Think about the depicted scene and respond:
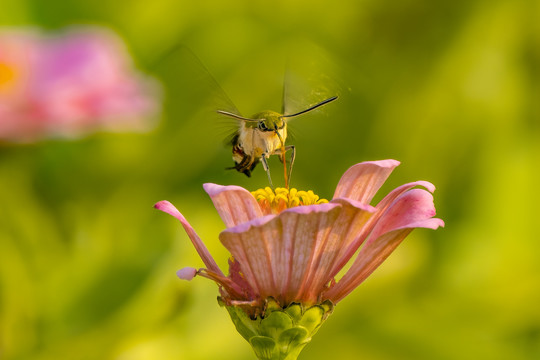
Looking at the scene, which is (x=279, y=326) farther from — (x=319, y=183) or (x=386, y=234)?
(x=319, y=183)

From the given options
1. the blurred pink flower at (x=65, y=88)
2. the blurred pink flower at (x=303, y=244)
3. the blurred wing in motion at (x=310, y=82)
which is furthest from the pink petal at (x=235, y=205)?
the blurred pink flower at (x=65, y=88)

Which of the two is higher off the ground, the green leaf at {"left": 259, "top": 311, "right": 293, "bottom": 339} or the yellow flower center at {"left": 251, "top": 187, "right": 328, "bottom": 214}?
the yellow flower center at {"left": 251, "top": 187, "right": 328, "bottom": 214}

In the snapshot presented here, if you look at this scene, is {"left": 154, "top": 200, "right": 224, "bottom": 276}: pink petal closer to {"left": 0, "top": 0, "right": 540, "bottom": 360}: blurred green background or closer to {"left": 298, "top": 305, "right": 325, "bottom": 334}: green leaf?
{"left": 298, "top": 305, "right": 325, "bottom": 334}: green leaf

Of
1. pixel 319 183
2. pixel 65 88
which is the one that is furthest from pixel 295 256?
pixel 319 183

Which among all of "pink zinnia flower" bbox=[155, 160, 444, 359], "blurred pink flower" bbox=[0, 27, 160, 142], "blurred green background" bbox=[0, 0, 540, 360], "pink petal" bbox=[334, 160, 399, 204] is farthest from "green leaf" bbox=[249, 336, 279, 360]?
"blurred green background" bbox=[0, 0, 540, 360]

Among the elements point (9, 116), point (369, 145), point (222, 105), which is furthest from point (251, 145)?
point (369, 145)

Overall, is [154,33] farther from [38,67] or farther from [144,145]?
[38,67]
